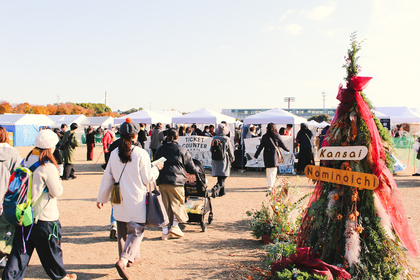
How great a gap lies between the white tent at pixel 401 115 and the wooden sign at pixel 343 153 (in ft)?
67.0

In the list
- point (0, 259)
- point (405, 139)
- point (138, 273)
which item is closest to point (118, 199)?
point (138, 273)

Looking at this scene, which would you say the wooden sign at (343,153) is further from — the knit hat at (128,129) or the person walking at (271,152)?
the person walking at (271,152)

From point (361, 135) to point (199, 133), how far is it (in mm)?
12431

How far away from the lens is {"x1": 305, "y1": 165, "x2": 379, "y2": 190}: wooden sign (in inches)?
110

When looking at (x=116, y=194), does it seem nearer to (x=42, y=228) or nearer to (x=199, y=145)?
(x=42, y=228)

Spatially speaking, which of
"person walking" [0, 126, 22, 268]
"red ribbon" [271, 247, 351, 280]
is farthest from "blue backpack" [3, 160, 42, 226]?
"red ribbon" [271, 247, 351, 280]

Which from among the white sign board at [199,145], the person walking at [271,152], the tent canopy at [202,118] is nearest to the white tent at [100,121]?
the tent canopy at [202,118]

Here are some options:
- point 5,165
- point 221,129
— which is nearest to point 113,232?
point 5,165

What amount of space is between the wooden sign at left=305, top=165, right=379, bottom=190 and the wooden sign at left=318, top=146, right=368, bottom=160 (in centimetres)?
12

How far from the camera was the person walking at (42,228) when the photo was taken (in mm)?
3283

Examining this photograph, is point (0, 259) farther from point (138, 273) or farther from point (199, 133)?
point (199, 133)

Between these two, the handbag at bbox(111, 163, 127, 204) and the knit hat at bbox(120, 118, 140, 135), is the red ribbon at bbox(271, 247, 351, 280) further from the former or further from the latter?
the knit hat at bbox(120, 118, 140, 135)

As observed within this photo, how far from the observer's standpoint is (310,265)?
2.81 m

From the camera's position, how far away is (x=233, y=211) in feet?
22.5
